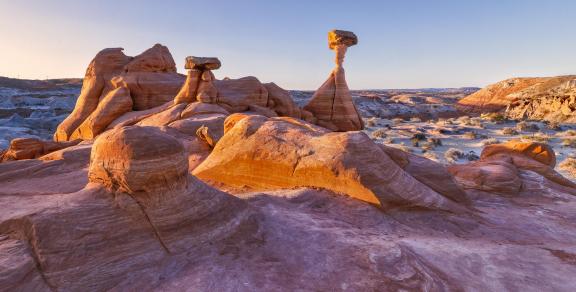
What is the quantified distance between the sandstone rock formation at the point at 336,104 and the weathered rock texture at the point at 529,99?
110ft

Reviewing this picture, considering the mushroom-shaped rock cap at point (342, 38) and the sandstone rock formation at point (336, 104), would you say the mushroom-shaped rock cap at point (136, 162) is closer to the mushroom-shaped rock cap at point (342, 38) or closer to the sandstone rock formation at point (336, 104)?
the sandstone rock formation at point (336, 104)

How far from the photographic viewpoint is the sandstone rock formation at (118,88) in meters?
18.8

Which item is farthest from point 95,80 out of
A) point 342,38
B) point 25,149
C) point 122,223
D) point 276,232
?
point 276,232

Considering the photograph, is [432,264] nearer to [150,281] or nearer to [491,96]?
[150,281]

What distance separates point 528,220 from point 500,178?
2.38 meters

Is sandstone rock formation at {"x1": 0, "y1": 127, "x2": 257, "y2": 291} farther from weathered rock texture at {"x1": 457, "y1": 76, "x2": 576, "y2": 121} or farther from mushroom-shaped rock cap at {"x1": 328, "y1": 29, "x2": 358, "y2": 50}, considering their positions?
weathered rock texture at {"x1": 457, "y1": 76, "x2": 576, "y2": 121}

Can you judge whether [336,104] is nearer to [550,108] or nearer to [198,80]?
[198,80]

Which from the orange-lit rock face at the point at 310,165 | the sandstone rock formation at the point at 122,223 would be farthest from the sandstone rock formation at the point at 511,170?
the sandstone rock formation at the point at 122,223

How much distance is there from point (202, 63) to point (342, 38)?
8657mm

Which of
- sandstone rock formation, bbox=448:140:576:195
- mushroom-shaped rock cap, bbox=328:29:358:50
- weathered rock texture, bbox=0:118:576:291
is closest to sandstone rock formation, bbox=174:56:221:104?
mushroom-shaped rock cap, bbox=328:29:358:50

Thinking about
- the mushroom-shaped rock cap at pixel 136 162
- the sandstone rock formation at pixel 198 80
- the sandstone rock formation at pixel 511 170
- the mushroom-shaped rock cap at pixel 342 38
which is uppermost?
the mushroom-shaped rock cap at pixel 342 38

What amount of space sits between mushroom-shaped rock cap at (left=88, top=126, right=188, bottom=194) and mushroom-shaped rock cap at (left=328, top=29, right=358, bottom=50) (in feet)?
50.7

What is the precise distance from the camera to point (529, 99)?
4662cm

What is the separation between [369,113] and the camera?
189 ft
